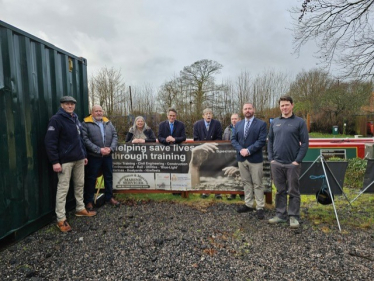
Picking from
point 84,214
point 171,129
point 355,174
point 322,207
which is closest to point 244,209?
point 322,207

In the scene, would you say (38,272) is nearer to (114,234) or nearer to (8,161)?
(114,234)

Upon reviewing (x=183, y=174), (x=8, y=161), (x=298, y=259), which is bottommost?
(x=298, y=259)

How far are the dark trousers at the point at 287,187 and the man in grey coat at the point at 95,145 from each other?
317 centimetres

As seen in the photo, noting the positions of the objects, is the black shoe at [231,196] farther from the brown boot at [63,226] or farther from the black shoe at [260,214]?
the brown boot at [63,226]

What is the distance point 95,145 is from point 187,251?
269 centimetres

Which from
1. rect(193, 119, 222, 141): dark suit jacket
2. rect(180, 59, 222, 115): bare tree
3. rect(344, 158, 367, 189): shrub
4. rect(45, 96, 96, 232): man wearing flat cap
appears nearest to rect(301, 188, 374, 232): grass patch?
rect(344, 158, 367, 189): shrub

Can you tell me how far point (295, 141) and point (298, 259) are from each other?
176 cm

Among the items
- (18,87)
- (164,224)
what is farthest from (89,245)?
(18,87)

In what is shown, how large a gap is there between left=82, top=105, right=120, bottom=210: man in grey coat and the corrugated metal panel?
0.67 metres

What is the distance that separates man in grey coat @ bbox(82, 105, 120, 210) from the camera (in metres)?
4.70

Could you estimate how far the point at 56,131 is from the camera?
3812 mm

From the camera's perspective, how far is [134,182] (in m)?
5.58

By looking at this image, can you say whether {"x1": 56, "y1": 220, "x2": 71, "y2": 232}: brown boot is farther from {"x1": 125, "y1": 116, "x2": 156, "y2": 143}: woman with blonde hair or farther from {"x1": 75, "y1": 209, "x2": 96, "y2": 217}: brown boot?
{"x1": 125, "y1": 116, "x2": 156, "y2": 143}: woman with blonde hair

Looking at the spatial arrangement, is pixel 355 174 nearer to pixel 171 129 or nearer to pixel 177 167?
pixel 177 167
